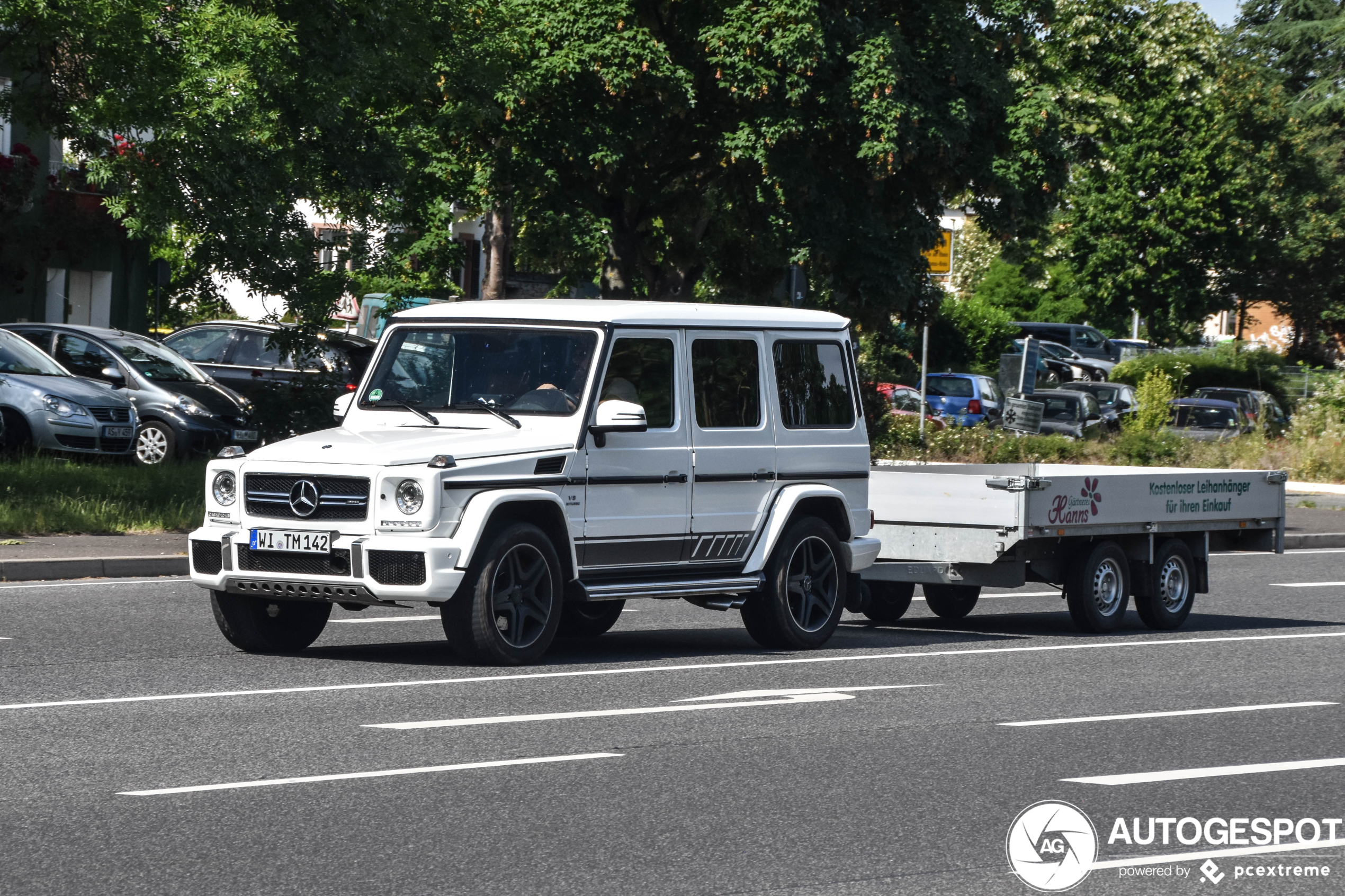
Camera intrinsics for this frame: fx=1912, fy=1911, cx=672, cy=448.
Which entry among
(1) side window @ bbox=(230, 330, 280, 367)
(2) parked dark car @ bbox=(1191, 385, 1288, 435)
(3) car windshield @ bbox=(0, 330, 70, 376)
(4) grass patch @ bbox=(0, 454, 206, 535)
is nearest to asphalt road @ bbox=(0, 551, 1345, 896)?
(4) grass patch @ bbox=(0, 454, 206, 535)

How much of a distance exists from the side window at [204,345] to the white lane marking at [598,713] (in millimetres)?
19100

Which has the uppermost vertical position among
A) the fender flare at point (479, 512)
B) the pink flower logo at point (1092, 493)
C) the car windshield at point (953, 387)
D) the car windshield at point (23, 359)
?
the car windshield at point (953, 387)

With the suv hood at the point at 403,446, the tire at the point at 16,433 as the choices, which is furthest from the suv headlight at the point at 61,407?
the suv hood at the point at 403,446

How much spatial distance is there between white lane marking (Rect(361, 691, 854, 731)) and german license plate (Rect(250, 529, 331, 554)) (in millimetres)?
1621

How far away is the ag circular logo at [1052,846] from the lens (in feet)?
20.2

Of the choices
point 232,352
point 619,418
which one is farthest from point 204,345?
point 619,418

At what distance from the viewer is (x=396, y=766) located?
7676 mm

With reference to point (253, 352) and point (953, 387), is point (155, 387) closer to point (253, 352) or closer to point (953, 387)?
point (253, 352)

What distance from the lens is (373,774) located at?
7.50 metres

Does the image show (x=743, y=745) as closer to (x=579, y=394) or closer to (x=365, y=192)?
(x=579, y=394)

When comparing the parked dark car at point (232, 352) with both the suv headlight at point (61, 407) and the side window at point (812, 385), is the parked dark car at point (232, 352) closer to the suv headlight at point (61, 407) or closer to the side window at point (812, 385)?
the suv headlight at point (61, 407)

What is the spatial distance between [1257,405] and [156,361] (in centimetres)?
2844

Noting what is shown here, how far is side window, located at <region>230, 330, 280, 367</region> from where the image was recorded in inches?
1078

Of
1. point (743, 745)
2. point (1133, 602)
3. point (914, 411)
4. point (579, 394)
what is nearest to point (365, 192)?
point (1133, 602)
